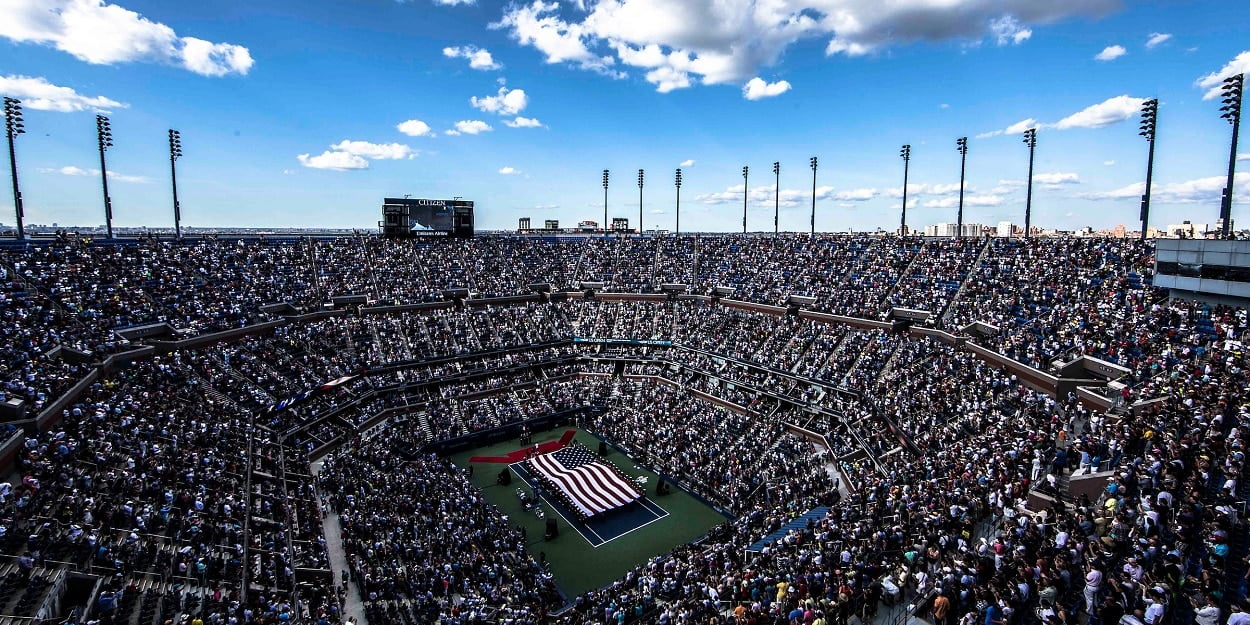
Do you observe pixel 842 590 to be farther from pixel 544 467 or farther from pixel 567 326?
pixel 567 326

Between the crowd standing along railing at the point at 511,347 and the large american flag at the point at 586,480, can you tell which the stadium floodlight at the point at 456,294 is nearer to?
the crowd standing along railing at the point at 511,347

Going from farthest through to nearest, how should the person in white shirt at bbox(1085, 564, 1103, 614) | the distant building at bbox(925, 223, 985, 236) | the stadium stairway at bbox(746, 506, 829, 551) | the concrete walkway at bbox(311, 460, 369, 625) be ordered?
1. the distant building at bbox(925, 223, 985, 236)
2. the stadium stairway at bbox(746, 506, 829, 551)
3. the concrete walkway at bbox(311, 460, 369, 625)
4. the person in white shirt at bbox(1085, 564, 1103, 614)

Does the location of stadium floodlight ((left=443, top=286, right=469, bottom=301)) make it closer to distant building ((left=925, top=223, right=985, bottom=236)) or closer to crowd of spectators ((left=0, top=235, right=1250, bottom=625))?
crowd of spectators ((left=0, top=235, right=1250, bottom=625))

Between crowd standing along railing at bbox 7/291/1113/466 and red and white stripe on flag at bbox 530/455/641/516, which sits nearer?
crowd standing along railing at bbox 7/291/1113/466

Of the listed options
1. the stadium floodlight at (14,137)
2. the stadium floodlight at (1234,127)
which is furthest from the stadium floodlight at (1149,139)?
the stadium floodlight at (14,137)

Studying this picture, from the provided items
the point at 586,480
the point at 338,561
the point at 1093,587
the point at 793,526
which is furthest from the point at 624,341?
the point at 1093,587

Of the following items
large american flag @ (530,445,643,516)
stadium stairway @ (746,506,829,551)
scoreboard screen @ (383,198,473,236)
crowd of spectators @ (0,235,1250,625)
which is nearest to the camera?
crowd of spectators @ (0,235,1250,625)

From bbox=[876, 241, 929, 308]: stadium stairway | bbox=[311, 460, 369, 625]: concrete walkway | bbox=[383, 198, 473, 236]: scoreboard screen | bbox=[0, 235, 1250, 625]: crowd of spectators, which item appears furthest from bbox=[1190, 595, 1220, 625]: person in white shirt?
bbox=[383, 198, 473, 236]: scoreboard screen
